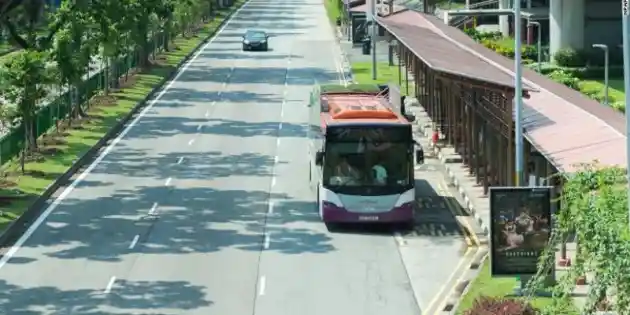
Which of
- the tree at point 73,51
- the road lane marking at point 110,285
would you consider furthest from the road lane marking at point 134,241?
the tree at point 73,51

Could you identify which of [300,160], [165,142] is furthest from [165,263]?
[165,142]

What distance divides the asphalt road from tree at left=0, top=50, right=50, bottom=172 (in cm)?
254

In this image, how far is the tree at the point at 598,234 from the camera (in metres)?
13.4

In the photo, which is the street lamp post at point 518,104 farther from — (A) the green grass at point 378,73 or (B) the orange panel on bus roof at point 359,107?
(A) the green grass at point 378,73

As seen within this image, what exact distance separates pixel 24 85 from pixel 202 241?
11396 millimetres

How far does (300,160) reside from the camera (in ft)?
140

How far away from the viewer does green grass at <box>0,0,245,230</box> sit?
113ft

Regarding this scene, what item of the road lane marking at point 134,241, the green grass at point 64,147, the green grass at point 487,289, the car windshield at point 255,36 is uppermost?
the car windshield at point 255,36

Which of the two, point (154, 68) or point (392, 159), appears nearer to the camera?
point (392, 159)

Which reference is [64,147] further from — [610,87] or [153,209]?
[610,87]

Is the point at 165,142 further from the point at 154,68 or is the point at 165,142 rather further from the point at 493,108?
the point at 154,68

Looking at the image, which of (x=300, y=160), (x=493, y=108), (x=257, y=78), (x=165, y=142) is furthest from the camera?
(x=257, y=78)

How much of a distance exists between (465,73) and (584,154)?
7.77m

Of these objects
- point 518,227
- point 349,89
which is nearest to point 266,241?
point 518,227
